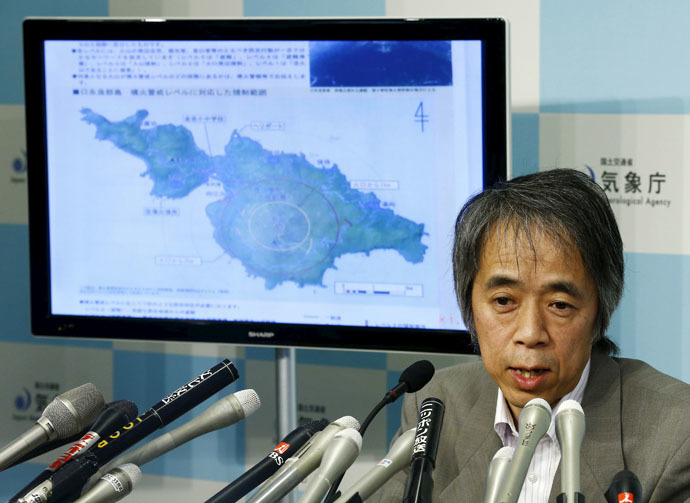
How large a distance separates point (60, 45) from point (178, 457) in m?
1.32

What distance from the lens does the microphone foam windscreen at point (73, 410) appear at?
1.30 metres

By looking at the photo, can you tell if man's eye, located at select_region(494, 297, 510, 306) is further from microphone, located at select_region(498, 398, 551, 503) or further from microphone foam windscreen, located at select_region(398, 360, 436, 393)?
microphone, located at select_region(498, 398, 551, 503)

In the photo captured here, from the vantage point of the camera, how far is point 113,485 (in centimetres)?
116

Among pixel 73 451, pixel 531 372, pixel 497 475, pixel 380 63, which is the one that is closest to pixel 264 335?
pixel 380 63

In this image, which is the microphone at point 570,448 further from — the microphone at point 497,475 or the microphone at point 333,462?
the microphone at point 333,462

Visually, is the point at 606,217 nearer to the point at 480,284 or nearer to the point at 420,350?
the point at 480,284

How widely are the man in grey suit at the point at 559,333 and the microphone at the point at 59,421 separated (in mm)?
631

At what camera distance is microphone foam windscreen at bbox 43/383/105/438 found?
1301 millimetres

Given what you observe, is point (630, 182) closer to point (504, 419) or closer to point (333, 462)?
point (504, 419)

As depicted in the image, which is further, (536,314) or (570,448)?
(536,314)

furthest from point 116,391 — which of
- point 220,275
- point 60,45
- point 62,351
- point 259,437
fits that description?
point 60,45

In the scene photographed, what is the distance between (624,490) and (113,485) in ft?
2.01

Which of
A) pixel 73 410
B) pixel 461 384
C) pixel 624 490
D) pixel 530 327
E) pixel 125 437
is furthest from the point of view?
pixel 461 384

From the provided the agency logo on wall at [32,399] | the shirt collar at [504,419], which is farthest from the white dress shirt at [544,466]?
the agency logo on wall at [32,399]
